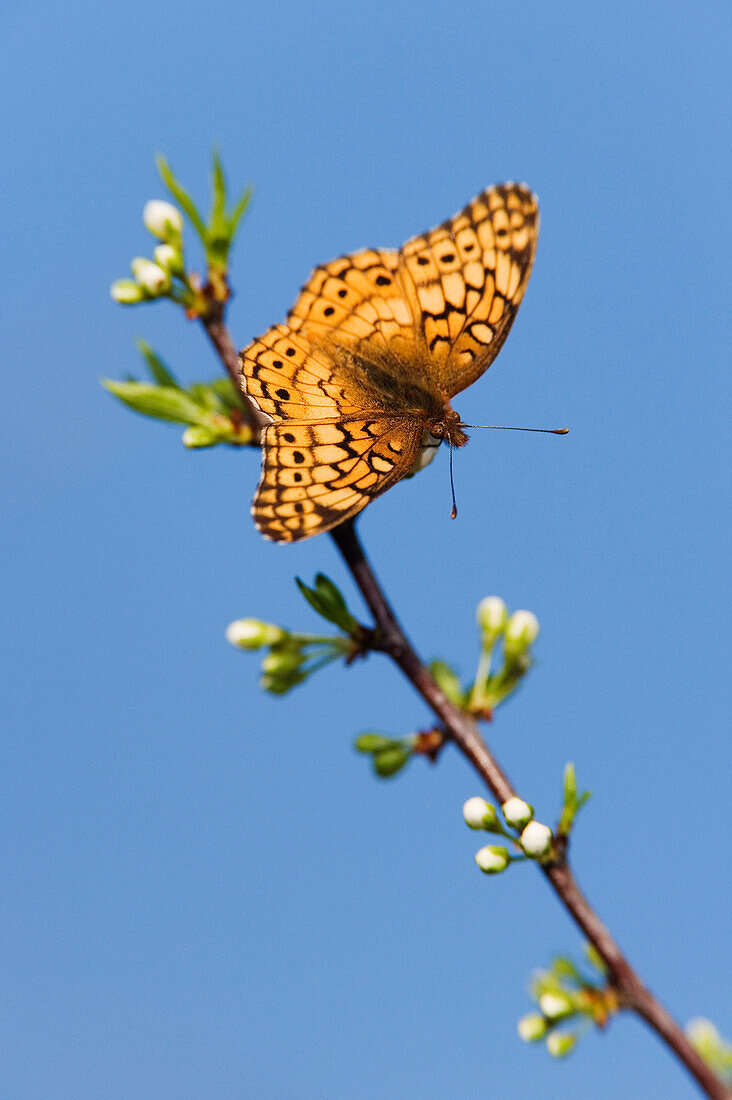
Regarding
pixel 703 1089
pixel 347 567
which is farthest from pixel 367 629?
pixel 703 1089

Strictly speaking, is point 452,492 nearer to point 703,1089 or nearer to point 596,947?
point 596,947

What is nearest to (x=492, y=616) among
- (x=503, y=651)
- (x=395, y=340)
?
(x=503, y=651)

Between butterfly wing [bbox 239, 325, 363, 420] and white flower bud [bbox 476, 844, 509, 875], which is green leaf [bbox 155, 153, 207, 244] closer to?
butterfly wing [bbox 239, 325, 363, 420]

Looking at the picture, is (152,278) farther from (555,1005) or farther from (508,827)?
(555,1005)

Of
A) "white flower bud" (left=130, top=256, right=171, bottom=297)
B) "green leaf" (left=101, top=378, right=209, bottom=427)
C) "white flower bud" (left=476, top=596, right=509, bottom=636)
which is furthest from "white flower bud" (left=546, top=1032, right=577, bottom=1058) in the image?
"white flower bud" (left=130, top=256, right=171, bottom=297)

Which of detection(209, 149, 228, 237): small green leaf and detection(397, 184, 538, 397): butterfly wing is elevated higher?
detection(209, 149, 228, 237): small green leaf

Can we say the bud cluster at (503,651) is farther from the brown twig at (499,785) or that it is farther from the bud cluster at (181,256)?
the bud cluster at (181,256)

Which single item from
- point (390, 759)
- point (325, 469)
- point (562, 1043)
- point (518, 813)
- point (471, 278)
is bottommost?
point (562, 1043)
